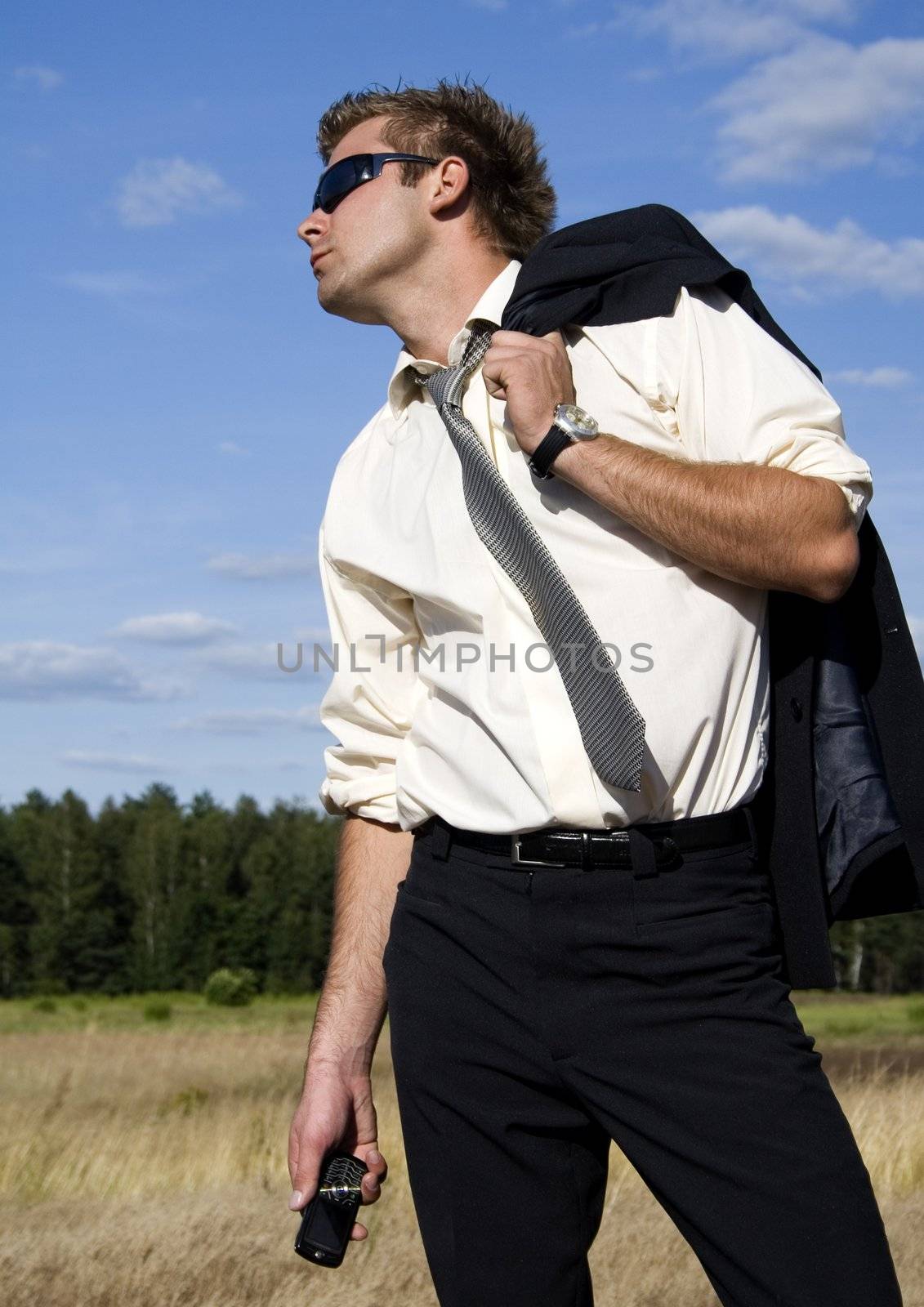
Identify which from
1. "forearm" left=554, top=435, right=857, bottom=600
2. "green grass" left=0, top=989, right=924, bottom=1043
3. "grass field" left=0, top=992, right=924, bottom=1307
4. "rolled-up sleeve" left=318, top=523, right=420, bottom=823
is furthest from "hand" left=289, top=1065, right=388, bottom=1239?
"green grass" left=0, top=989, right=924, bottom=1043

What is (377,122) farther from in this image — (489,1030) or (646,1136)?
(646,1136)

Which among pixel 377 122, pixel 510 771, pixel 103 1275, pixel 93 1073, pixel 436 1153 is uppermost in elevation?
pixel 377 122

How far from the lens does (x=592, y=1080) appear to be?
86.0 inches

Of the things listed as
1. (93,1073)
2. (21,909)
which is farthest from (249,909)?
(93,1073)

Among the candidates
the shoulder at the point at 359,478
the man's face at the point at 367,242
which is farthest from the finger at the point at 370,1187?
the man's face at the point at 367,242

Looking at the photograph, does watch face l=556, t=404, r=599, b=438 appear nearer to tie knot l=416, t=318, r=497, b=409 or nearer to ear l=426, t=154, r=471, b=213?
tie knot l=416, t=318, r=497, b=409

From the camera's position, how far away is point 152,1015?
51.3 meters

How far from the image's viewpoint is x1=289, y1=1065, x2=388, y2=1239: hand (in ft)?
8.75

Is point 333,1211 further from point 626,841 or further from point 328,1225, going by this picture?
point 626,841

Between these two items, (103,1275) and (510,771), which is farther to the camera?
(103,1275)

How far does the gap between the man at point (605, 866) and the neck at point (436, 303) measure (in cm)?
14

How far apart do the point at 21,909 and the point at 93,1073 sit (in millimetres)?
71018

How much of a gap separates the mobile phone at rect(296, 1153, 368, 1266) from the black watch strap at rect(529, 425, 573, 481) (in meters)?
1.44

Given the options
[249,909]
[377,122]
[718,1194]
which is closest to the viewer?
[718,1194]
